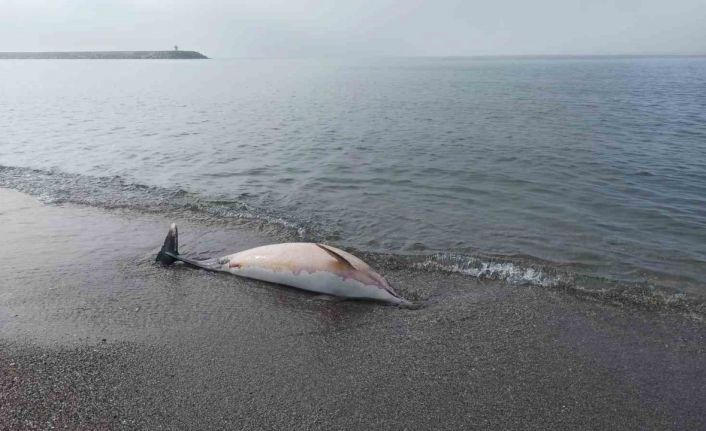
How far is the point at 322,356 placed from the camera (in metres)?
5.36

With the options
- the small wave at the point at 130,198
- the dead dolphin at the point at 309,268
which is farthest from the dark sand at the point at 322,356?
the small wave at the point at 130,198

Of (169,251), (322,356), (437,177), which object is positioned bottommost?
(322,356)

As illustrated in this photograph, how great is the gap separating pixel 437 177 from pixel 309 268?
846 cm

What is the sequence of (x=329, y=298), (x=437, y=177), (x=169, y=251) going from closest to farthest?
(x=329, y=298) → (x=169, y=251) → (x=437, y=177)

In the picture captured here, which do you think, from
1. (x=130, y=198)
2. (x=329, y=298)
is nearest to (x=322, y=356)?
(x=329, y=298)

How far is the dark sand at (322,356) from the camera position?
444cm

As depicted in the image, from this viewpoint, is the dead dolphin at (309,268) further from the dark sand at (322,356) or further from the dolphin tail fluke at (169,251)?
the dark sand at (322,356)

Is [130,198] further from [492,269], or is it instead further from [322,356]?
[492,269]

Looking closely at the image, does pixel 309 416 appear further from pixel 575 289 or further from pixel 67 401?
pixel 575 289

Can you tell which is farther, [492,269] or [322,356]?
[492,269]

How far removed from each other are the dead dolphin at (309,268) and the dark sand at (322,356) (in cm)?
20

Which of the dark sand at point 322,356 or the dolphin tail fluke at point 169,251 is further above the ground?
the dolphin tail fluke at point 169,251

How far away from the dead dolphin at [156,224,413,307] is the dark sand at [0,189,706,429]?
0.20 meters

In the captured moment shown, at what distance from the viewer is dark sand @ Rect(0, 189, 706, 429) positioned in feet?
14.6
